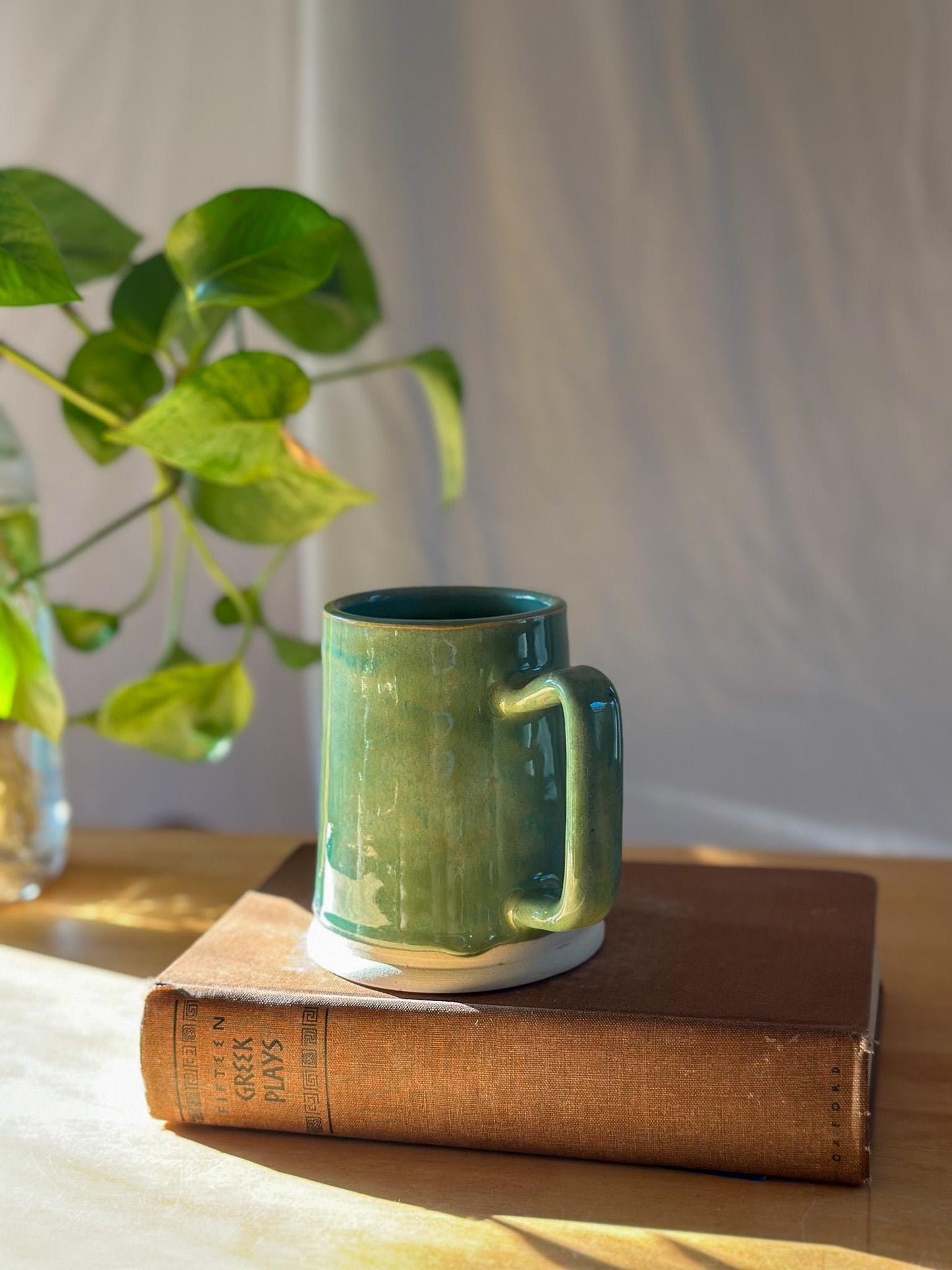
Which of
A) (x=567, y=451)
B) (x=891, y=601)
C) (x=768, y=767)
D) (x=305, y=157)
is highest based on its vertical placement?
(x=305, y=157)

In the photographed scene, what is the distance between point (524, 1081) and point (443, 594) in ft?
0.65

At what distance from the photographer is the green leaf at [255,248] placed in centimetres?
60

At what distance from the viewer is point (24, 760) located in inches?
29.7

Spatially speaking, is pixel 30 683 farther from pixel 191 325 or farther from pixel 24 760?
pixel 191 325

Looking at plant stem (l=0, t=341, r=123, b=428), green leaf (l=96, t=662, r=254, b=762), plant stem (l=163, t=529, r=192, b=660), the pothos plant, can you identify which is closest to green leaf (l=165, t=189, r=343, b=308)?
the pothos plant

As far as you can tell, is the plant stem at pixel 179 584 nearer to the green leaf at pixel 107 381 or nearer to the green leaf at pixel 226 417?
the green leaf at pixel 107 381

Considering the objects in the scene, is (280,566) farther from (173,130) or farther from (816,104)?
(816,104)

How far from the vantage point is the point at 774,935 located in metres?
0.55

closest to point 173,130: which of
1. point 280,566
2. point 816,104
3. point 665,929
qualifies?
point 280,566

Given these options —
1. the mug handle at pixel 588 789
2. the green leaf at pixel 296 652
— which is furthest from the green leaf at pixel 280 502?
the mug handle at pixel 588 789

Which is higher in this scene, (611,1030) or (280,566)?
(280,566)

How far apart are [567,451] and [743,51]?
12.2 inches

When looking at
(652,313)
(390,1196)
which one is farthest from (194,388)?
(652,313)

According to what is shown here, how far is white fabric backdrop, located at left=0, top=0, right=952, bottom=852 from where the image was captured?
0.96 metres
